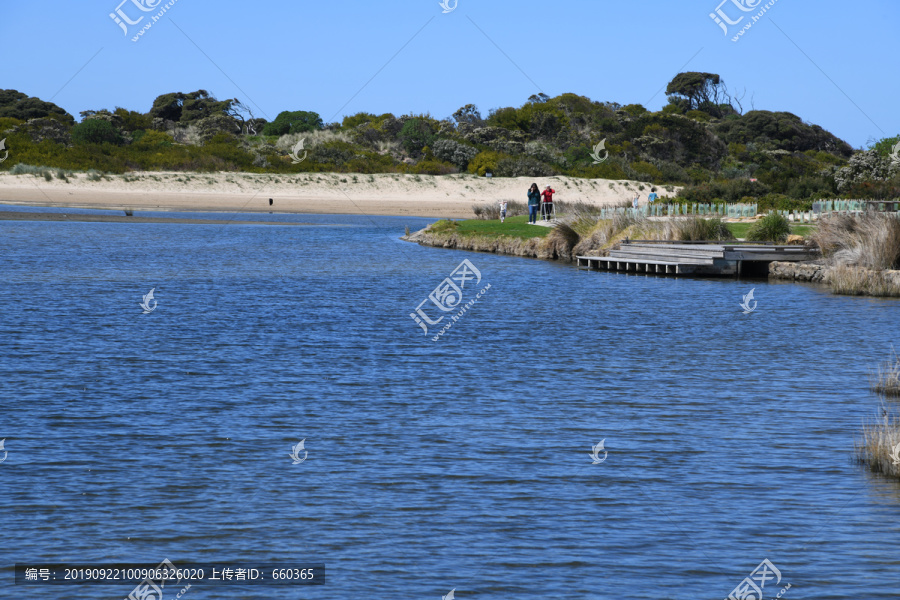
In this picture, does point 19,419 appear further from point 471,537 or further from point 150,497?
point 471,537

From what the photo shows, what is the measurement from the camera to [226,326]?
2338 cm

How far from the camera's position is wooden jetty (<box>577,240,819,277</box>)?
36.4m

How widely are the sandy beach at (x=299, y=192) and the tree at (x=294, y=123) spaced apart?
30.1 meters

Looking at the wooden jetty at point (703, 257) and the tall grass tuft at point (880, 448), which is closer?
the tall grass tuft at point (880, 448)

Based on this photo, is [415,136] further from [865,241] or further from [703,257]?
[865,241]

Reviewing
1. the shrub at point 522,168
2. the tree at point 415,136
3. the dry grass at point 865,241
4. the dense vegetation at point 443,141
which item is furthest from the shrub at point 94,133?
the dry grass at point 865,241

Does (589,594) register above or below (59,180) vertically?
below

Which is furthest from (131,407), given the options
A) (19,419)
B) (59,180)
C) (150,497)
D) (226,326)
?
(59,180)

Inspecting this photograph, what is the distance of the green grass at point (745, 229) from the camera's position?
40284 millimetres

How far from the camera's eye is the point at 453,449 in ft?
39.7

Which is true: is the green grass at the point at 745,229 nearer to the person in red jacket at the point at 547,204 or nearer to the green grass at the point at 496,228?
the green grass at the point at 496,228

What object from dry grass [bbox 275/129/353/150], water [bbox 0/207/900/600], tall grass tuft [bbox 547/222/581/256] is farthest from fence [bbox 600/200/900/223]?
dry grass [bbox 275/129/353/150]

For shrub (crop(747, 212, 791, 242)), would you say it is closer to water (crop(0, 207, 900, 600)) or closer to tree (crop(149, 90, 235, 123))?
water (crop(0, 207, 900, 600))

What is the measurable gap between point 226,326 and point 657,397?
11250mm
